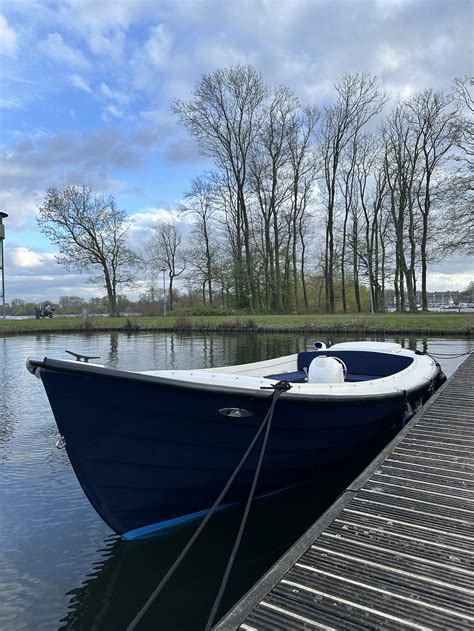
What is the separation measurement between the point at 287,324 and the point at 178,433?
2542 centimetres

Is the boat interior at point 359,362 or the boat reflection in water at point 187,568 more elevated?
the boat interior at point 359,362

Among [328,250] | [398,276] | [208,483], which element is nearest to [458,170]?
[398,276]

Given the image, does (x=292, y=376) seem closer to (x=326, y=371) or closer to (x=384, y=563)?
(x=326, y=371)

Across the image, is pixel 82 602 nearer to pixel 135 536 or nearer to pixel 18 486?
pixel 135 536

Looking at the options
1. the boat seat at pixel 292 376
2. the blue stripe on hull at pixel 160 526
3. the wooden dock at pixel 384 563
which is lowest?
the blue stripe on hull at pixel 160 526

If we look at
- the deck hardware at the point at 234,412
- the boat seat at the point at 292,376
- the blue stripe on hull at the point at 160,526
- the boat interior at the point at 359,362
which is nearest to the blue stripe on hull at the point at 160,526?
the blue stripe on hull at the point at 160,526

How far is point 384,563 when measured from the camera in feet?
9.29

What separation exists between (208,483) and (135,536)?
80cm

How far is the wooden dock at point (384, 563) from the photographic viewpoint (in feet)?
7.73

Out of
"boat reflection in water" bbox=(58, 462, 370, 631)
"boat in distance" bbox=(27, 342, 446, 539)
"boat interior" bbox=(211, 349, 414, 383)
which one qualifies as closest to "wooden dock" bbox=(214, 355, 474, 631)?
"boat in distance" bbox=(27, 342, 446, 539)

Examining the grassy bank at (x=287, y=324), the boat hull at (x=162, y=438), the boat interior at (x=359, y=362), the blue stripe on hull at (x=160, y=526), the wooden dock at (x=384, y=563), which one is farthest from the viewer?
the grassy bank at (x=287, y=324)

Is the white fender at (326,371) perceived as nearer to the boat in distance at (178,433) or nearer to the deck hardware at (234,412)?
the boat in distance at (178,433)

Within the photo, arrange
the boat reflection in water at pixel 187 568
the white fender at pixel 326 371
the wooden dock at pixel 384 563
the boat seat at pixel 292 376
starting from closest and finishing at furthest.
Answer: the wooden dock at pixel 384 563
the boat reflection in water at pixel 187 568
the white fender at pixel 326 371
the boat seat at pixel 292 376

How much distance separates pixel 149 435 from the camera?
3.96 metres
